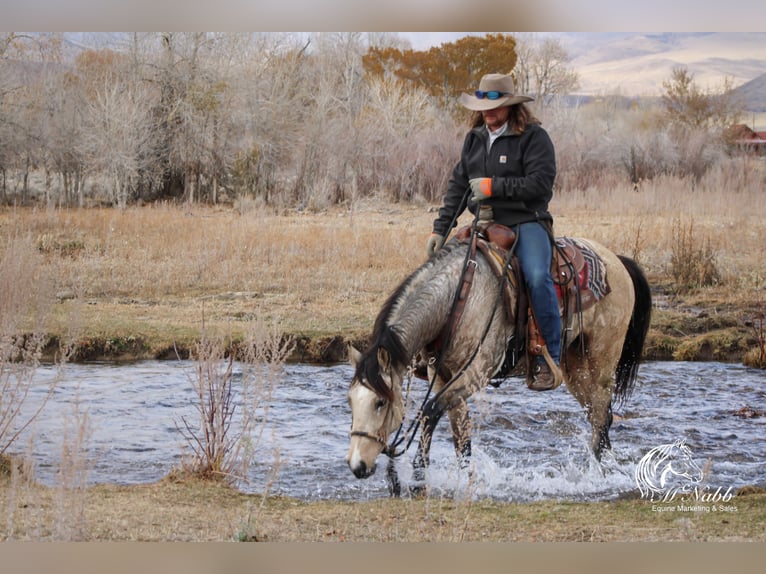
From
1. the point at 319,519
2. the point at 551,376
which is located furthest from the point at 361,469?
the point at 551,376

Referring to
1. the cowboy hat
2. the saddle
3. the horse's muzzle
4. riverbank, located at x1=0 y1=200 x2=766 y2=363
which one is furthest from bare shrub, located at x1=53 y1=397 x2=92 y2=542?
the cowboy hat

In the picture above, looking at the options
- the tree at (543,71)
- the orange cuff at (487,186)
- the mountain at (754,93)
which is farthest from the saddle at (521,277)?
the mountain at (754,93)

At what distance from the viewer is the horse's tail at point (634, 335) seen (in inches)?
218

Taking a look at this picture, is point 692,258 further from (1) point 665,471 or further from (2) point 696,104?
(1) point 665,471

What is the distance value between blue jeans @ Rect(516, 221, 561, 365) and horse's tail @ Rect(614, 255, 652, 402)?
0.97 meters

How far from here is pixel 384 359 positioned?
4.25 m

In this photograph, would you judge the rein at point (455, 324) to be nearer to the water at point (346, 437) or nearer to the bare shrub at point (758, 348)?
the water at point (346, 437)

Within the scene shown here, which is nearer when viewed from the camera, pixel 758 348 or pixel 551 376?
pixel 551 376

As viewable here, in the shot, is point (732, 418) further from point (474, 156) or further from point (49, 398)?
point (49, 398)

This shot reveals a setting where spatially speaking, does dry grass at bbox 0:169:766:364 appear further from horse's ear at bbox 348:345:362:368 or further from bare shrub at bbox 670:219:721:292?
horse's ear at bbox 348:345:362:368

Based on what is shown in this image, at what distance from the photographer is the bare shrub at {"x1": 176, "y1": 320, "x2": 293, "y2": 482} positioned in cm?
502

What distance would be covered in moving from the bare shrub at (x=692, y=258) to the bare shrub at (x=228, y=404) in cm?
273

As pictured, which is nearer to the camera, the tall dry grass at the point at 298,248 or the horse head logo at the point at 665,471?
the horse head logo at the point at 665,471

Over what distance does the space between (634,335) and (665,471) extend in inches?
34.4
